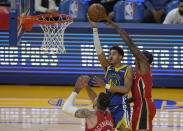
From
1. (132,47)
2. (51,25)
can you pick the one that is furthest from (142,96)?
(51,25)

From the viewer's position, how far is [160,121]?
8.08 meters

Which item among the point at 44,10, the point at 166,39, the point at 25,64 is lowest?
the point at 25,64

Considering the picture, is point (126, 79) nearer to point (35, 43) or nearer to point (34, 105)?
point (34, 105)

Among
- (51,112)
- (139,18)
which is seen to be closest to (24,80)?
(51,112)

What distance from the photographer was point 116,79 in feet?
19.5

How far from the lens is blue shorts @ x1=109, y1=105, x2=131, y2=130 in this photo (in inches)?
227

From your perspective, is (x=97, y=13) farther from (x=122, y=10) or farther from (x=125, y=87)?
(x=122, y=10)

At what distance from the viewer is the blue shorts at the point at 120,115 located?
5.75 metres

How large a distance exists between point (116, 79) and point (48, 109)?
318cm

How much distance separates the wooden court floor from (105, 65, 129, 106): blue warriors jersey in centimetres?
186

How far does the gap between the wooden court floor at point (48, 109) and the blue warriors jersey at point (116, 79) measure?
186 centimetres

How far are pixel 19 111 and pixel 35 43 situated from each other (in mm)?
2434

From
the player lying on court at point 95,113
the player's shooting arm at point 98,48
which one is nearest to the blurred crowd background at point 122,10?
the player's shooting arm at point 98,48

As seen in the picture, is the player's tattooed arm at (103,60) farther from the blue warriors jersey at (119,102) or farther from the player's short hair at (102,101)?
the player's short hair at (102,101)
